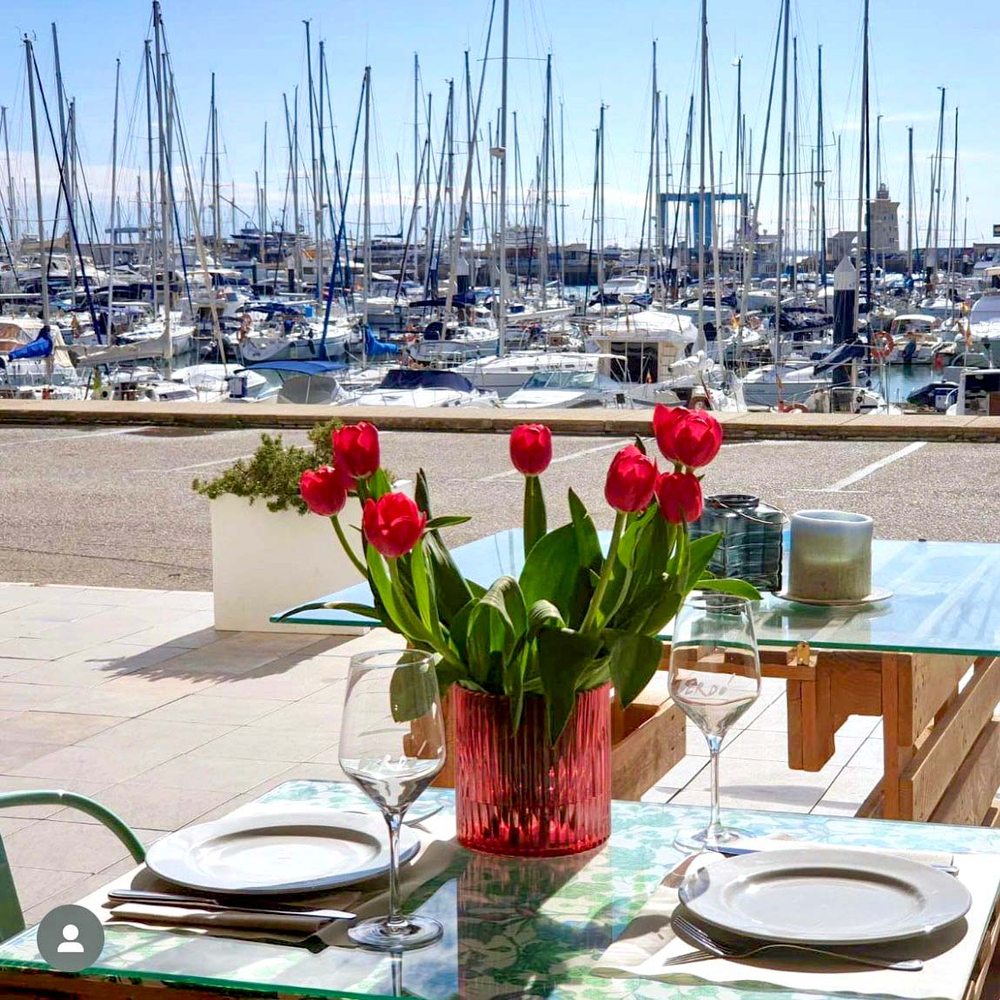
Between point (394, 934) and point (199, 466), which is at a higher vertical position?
point (394, 934)

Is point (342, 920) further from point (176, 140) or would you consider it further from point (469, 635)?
point (176, 140)

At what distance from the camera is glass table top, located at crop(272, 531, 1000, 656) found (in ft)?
11.1

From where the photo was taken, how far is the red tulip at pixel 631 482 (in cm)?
183

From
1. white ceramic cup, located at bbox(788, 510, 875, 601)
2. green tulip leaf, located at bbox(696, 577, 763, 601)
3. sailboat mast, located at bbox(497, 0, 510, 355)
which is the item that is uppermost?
sailboat mast, located at bbox(497, 0, 510, 355)

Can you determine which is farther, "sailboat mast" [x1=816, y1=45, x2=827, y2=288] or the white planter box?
"sailboat mast" [x1=816, y1=45, x2=827, y2=288]

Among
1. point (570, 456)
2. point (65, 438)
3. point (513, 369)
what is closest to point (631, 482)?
point (570, 456)

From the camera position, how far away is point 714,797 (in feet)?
6.88

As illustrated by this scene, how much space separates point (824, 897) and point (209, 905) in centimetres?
73

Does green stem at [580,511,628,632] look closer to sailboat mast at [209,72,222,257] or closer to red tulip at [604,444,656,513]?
red tulip at [604,444,656,513]

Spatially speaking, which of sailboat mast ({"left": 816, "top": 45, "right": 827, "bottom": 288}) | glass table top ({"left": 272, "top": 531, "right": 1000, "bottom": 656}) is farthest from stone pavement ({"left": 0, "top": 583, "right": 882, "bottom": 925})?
sailboat mast ({"left": 816, "top": 45, "right": 827, "bottom": 288})

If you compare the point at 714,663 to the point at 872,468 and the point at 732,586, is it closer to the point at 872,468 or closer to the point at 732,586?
the point at 732,586

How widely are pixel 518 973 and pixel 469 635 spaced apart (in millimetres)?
428

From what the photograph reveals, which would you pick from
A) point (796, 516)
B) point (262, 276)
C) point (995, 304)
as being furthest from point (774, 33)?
point (262, 276)

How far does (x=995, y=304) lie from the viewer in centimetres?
4084
